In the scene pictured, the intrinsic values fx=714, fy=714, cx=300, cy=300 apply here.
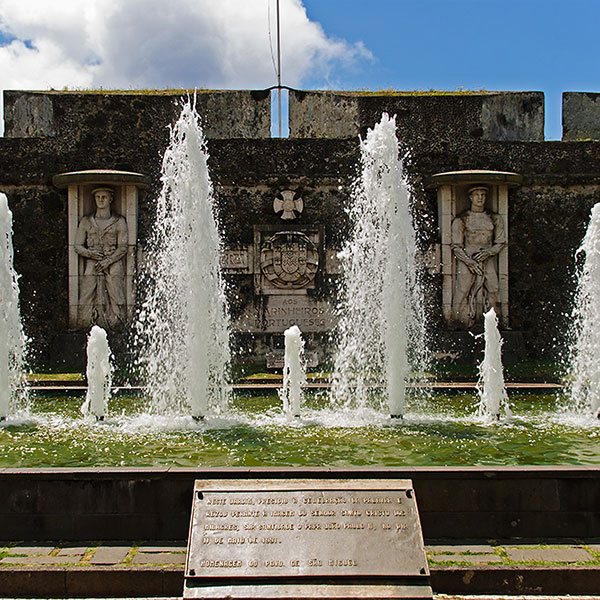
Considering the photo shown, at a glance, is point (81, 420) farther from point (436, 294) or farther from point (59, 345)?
point (436, 294)

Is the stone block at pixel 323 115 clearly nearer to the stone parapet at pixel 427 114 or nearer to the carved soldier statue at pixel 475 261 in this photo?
the stone parapet at pixel 427 114

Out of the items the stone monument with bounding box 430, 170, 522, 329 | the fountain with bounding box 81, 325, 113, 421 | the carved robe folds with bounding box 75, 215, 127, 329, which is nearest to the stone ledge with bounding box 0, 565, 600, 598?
the fountain with bounding box 81, 325, 113, 421

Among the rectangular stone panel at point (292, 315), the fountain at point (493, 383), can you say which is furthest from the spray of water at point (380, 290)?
the fountain at point (493, 383)

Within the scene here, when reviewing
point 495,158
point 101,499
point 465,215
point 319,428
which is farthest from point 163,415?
point 495,158

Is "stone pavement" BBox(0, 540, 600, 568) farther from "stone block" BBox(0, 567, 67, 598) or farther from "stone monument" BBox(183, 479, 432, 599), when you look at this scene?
"stone monument" BBox(183, 479, 432, 599)

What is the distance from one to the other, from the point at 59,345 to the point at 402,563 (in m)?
8.56

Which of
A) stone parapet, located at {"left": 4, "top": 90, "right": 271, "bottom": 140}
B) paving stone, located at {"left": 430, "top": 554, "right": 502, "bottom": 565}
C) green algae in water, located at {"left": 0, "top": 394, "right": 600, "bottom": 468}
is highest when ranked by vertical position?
stone parapet, located at {"left": 4, "top": 90, "right": 271, "bottom": 140}

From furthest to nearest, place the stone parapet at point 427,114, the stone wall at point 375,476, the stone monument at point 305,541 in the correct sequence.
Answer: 1. the stone parapet at point 427,114
2. the stone wall at point 375,476
3. the stone monument at point 305,541

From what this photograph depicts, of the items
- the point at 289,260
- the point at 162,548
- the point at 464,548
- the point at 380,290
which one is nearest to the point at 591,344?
the point at 380,290

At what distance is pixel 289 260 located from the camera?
10.8m

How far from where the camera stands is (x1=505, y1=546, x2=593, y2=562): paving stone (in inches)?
135

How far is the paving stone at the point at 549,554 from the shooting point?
11.2ft

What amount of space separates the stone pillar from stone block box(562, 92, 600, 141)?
8.46 m

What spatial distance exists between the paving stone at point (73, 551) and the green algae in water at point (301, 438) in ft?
3.23
